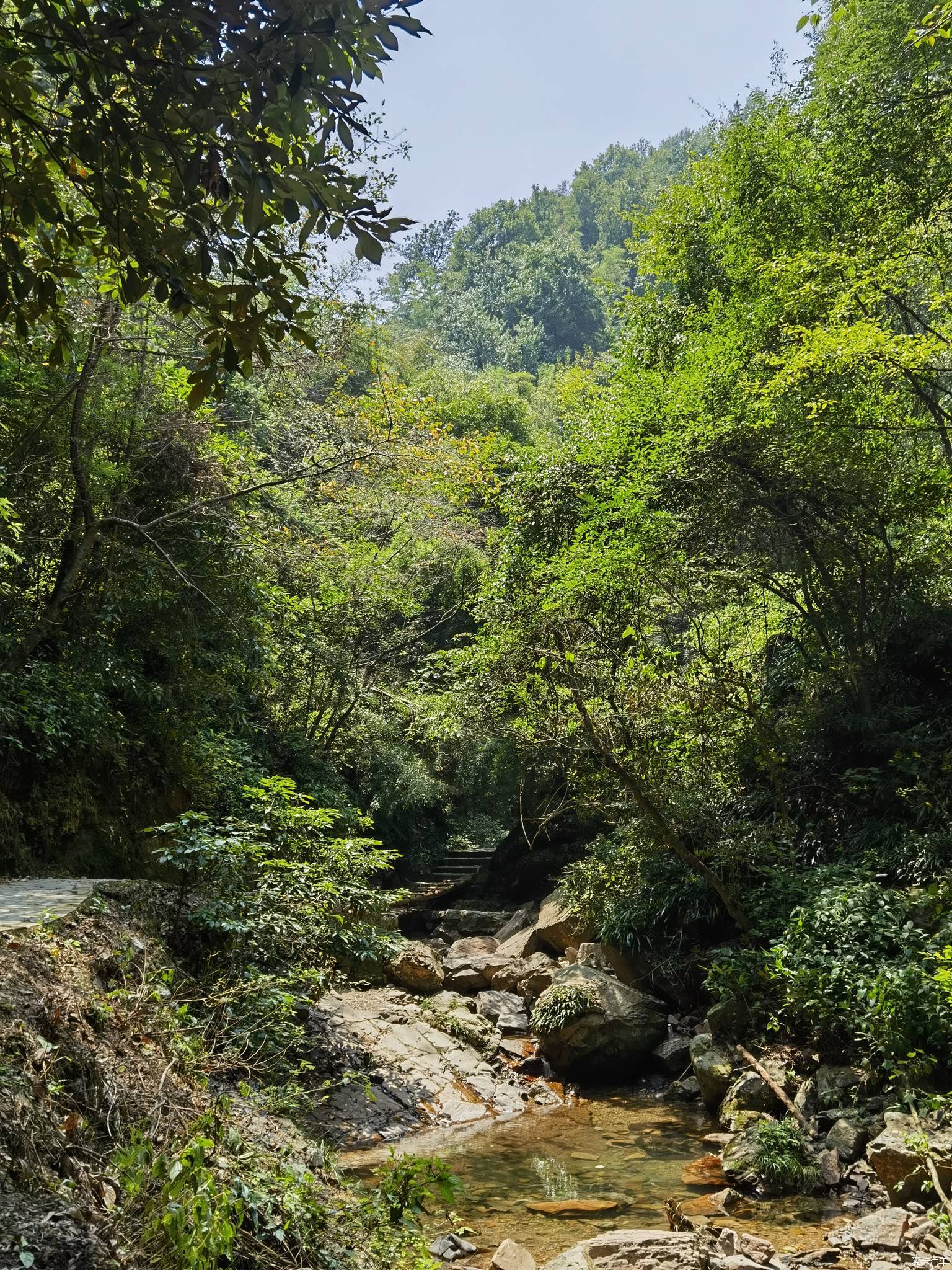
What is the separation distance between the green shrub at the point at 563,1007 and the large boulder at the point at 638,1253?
14.1 feet

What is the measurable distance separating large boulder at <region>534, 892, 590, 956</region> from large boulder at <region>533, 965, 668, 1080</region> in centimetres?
205

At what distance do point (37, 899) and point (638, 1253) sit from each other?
4.09 m

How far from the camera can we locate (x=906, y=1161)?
5586mm

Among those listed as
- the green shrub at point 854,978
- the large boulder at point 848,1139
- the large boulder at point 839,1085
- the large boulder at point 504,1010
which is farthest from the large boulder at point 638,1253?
the large boulder at point 504,1010

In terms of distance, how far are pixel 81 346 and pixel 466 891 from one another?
13318 mm

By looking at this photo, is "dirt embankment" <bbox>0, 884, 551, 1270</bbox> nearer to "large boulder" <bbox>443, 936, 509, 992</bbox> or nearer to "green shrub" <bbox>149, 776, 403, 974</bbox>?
"green shrub" <bbox>149, 776, 403, 974</bbox>

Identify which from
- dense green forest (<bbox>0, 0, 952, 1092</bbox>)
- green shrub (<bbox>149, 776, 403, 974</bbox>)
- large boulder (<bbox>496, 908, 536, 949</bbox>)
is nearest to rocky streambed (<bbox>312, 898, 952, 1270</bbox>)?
dense green forest (<bbox>0, 0, 952, 1092</bbox>)

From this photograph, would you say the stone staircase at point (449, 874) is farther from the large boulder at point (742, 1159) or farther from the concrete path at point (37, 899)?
the concrete path at point (37, 899)

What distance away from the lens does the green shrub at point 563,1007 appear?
9.21m

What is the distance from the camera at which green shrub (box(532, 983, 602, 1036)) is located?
9.21m

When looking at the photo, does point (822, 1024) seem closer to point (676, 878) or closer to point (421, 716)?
point (676, 878)

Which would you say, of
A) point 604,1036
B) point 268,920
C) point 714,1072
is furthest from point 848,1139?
point 268,920

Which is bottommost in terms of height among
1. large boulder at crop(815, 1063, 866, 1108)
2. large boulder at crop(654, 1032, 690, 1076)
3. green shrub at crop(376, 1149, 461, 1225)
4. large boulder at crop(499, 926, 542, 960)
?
large boulder at crop(654, 1032, 690, 1076)

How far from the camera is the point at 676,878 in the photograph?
10367 millimetres
